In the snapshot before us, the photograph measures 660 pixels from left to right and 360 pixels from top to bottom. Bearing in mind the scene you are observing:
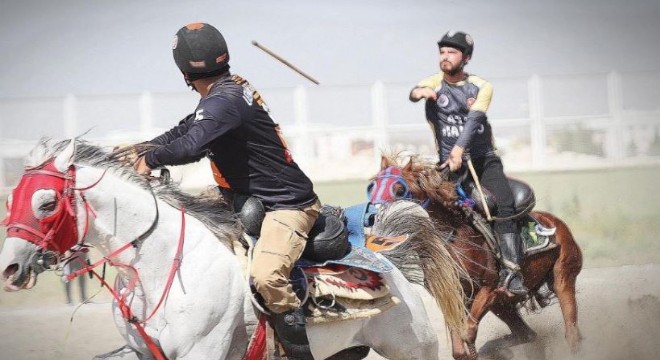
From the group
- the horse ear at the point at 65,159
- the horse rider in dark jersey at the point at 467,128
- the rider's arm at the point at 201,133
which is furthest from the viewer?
the horse rider in dark jersey at the point at 467,128

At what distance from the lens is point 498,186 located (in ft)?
24.0

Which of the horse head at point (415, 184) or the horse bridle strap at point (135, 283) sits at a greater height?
the horse head at point (415, 184)

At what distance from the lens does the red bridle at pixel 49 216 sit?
418 cm

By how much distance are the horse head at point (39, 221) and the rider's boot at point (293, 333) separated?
41.7 inches

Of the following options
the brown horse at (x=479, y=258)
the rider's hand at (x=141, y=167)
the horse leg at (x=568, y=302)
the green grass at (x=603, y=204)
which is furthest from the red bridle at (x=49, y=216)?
the green grass at (x=603, y=204)

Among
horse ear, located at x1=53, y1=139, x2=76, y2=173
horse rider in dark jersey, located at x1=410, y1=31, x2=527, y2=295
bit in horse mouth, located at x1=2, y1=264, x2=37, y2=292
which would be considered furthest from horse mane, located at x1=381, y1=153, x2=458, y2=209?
bit in horse mouth, located at x1=2, y1=264, x2=37, y2=292

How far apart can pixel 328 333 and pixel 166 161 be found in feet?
4.08

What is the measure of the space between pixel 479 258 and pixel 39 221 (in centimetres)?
371

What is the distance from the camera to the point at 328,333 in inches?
195

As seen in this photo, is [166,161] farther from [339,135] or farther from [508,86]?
[508,86]

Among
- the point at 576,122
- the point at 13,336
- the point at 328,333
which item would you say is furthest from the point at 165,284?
the point at 576,122

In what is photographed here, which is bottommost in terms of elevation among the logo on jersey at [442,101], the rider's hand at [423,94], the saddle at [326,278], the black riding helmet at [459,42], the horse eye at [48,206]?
the saddle at [326,278]

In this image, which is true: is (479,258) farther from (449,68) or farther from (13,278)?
(13,278)

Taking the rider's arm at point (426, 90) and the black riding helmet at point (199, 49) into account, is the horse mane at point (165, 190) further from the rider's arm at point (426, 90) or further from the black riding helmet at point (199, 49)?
the rider's arm at point (426, 90)
